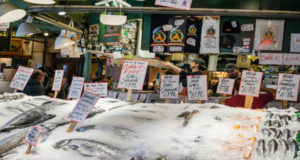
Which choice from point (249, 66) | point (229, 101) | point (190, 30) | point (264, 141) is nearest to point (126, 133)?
point (264, 141)

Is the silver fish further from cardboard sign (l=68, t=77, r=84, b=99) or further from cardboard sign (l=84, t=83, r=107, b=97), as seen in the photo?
cardboard sign (l=68, t=77, r=84, b=99)

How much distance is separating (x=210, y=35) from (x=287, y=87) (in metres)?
2.74

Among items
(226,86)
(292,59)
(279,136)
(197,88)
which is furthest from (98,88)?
(292,59)

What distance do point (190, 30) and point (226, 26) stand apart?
2.39 ft

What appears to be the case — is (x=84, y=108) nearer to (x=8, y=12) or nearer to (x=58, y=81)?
(x=58, y=81)

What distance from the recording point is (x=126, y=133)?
169 cm

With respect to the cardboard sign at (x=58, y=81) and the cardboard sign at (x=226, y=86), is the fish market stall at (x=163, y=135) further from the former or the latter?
the cardboard sign at (x=58, y=81)

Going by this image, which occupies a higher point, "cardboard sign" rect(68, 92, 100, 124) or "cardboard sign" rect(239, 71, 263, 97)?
"cardboard sign" rect(239, 71, 263, 97)

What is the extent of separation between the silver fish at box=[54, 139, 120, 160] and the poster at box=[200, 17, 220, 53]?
12.8 feet

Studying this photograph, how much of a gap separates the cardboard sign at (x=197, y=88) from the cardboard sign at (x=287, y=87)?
30.3 inches

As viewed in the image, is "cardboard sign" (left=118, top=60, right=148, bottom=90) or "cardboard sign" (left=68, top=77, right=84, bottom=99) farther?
"cardboard sign" (left=68, top=77, right=84, bottom=99)

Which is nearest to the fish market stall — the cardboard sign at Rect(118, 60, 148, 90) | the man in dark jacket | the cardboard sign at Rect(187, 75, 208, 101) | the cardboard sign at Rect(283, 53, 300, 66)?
the cardboard sign at Rect(118, 60, 148, 90)

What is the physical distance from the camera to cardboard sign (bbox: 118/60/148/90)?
259 cm

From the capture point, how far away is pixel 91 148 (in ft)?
4.96
